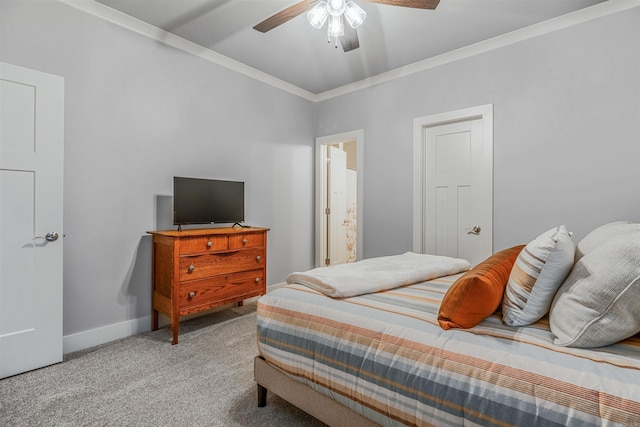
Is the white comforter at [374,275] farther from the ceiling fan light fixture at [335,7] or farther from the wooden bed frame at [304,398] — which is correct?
the ceiling fan light fixture at [335,7]

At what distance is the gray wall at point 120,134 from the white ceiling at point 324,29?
0.31 metres

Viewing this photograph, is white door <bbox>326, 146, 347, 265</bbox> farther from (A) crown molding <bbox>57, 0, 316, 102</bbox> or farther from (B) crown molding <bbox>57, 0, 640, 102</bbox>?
(A) crown molding <bbox>57, 0, 316, 102</bbox>

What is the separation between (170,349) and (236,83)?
2781mm

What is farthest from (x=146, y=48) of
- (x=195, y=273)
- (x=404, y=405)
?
(x=404, y=405)

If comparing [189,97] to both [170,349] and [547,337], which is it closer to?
[170,349]

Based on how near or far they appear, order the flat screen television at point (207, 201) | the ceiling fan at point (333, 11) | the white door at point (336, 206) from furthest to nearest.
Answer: the white door at point (336, 206) → the flat screen television at point (207, 201) → the ceiling fan at point (333, 11)

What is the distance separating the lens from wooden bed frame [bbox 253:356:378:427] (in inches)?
53.4

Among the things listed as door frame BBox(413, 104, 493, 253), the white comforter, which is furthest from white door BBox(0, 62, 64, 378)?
door frame BBox(413, 104, 493, 253)

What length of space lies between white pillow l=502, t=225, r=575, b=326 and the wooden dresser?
2297mm

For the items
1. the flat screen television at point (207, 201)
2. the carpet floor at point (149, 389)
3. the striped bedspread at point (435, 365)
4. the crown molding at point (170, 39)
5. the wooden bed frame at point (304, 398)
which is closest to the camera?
the striped bedspread at point (435, 365)

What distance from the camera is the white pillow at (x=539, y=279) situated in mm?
1149

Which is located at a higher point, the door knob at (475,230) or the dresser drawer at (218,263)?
the door knob at (475,230)

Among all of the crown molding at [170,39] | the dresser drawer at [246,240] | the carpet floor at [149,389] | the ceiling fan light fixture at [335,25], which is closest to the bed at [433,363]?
the carpet floor at [149,389]

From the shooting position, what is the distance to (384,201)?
3.97m
